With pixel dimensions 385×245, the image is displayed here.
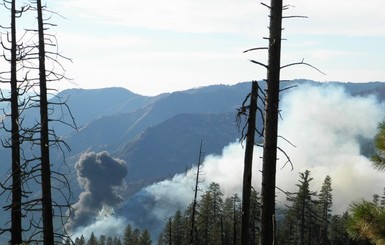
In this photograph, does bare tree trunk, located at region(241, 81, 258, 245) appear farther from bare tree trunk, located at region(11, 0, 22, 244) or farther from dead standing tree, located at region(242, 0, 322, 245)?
bare tree trunk, located at region(11, 0, 22, 244)

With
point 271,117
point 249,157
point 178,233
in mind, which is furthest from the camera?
point 178,233

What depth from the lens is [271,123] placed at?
9727 millimetres

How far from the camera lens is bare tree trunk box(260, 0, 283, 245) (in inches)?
379

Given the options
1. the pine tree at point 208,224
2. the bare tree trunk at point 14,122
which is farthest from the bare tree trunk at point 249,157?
the pine tree at point 208,224

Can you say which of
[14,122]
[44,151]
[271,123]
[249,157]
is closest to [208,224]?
[14,122]

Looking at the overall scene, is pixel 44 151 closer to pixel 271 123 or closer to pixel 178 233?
pixel 271 123

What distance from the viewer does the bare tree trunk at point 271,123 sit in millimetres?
9625

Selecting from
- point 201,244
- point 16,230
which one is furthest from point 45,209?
point 201,244

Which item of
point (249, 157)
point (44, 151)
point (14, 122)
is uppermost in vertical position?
point (14, 122)

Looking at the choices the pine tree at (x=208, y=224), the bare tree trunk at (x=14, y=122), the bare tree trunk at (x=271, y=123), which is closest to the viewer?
the bare tree trunk at (x=271, y=123)

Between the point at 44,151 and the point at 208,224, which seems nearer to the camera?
the point at 44,151

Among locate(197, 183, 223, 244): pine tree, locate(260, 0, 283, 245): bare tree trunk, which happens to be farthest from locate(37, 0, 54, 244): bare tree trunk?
locate(197, 183, 223, 244): pine tree

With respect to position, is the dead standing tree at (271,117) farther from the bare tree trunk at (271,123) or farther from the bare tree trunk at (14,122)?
the bare tree trunk at (14,122)

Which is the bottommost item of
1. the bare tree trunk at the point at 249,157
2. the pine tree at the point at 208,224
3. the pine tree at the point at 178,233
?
the pine tree at the point at 178,233
